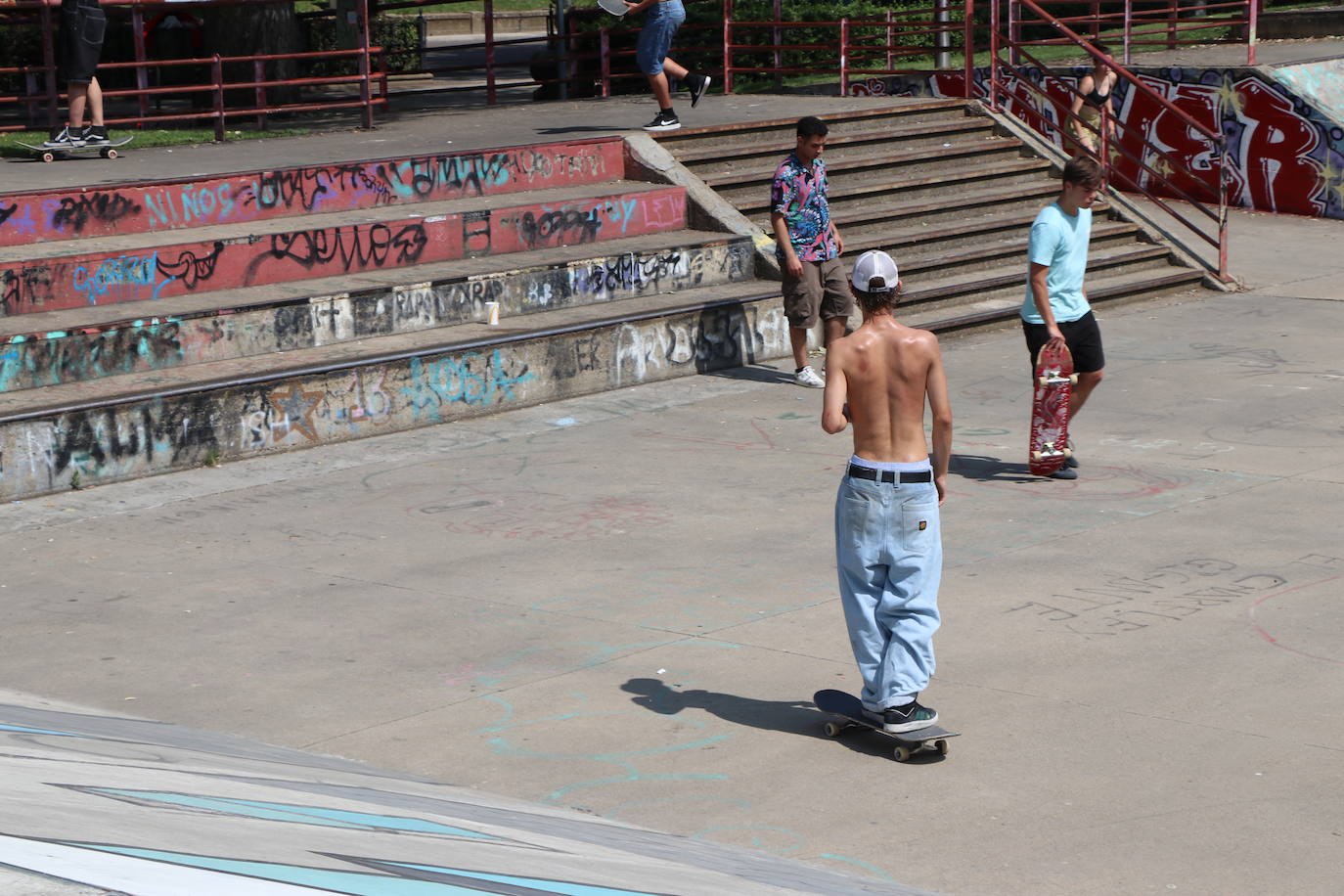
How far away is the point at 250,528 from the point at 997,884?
527cm

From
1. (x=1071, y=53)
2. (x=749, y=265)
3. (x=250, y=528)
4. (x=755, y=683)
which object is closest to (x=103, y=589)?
(x=250, y=528)

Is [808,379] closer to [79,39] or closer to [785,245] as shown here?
[785,245]

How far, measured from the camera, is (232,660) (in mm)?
6738

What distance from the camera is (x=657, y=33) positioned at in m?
15.3

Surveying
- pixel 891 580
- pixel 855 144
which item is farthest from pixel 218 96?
pixel 891 580

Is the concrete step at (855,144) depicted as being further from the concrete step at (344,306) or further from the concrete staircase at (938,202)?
the concrete step at (344,306)

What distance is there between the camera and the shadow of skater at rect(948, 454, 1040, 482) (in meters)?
9.45

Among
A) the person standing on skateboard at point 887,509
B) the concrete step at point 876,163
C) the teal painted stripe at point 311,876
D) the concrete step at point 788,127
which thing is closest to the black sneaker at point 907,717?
the person standing on skateboard at point 887,509

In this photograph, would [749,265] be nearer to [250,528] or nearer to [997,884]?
[250,528]

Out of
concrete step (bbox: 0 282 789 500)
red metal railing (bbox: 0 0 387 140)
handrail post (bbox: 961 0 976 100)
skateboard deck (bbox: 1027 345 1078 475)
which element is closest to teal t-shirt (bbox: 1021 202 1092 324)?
skateboard deck (bbox: 1027 345 1078 475)

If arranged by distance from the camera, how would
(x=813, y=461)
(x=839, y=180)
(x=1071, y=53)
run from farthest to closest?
1. (x=1071, y=53)
2. (x=839, y=180)
3. (x=813, y=461)

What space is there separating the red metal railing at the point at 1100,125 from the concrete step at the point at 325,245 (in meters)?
4.68

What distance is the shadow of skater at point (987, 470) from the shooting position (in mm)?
9453

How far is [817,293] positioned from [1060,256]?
2.71 m
